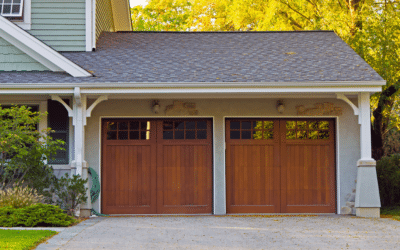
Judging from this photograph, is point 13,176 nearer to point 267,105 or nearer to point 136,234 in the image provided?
point 136,234

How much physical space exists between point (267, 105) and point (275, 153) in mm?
1046

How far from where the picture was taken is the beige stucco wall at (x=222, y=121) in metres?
11.2

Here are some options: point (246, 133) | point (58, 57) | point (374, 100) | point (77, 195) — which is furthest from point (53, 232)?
point (374, 100)

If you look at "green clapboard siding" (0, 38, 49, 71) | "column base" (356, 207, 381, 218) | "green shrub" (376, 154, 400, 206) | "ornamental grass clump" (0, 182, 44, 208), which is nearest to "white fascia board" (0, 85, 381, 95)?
"green clapboard siding" (0, 38, 49, 71)

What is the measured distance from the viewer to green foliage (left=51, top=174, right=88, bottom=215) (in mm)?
10078

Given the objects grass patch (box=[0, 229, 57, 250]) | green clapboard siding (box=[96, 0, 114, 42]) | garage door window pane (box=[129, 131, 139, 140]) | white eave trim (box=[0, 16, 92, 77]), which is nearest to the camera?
grass patch (box=[0, 229, 57, 250])

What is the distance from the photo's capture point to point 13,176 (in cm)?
988

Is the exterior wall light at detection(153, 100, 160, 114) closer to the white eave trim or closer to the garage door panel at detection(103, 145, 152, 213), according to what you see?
the garage door panel at detection(103, 145, 152, 213)

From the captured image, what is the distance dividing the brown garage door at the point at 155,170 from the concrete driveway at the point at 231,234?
145cm

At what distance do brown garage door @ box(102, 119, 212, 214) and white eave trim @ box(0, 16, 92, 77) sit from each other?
1.55m

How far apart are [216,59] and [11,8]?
4916 mm

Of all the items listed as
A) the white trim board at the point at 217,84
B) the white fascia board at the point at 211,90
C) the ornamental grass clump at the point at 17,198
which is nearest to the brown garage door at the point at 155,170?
the white fascia board at the point at 211,90

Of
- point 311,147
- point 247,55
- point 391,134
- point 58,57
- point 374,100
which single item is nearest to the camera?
point 58,57

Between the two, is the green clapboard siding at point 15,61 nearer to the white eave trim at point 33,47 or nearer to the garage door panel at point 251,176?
the white eave trim at point 33,47
